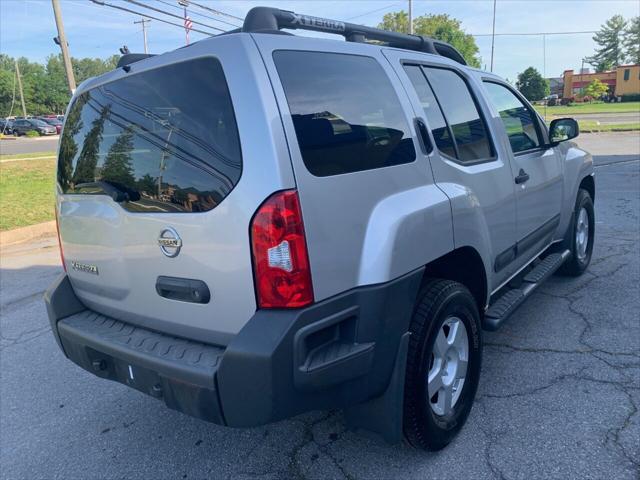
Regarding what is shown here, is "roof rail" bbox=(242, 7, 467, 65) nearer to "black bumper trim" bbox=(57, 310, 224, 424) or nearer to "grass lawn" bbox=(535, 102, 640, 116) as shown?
"black bumper trim" bbox=(57, 310, 224, 424)

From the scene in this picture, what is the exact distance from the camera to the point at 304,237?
1.89 m

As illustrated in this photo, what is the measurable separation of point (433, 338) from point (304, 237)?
89cm

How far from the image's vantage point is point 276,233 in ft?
6.13

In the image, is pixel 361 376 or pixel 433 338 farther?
pixel 433 338

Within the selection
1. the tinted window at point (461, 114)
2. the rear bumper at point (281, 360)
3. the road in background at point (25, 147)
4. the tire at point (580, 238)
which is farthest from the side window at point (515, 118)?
the road in background at point (25, 147)

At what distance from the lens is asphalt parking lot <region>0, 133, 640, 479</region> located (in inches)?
98.6

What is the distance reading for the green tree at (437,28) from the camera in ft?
174

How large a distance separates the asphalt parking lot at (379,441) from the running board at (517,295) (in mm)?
414

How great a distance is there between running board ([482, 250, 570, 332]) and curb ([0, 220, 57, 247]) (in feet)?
26.1

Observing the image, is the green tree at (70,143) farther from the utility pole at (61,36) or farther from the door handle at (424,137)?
the utility pole at (61,36)

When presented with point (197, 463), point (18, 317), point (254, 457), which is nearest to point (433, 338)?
point (254, 457)

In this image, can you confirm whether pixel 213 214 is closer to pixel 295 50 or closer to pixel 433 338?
pixel 295 50

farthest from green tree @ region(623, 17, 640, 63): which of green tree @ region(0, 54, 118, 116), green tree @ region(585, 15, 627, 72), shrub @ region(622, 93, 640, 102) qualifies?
green tree @ region(0, 54, 118, 116)

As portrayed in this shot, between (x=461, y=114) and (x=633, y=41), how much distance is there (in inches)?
4816
